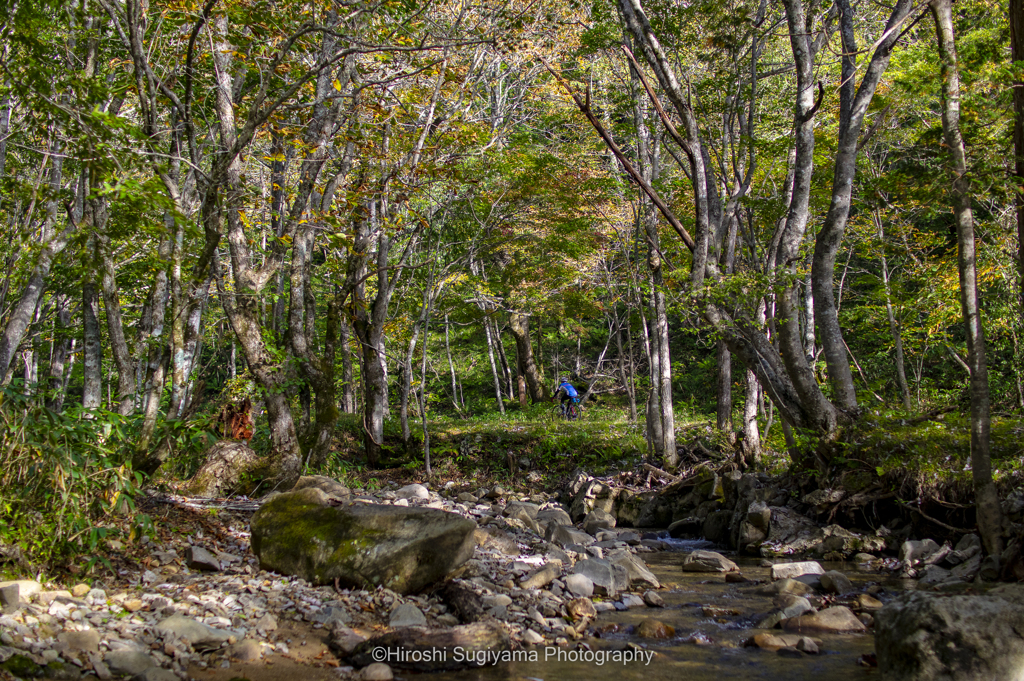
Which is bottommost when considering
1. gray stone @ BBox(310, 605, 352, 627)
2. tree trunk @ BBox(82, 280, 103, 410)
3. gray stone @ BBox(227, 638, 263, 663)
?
gray stone @ BBox(310, 605, 352, 627)

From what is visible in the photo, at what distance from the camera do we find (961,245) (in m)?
5.66

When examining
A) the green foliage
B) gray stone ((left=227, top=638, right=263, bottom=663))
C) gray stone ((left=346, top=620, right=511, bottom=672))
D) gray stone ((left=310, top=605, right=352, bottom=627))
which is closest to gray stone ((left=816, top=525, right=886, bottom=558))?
gray stone ((left=346, top=620, right=511, bottom=672))

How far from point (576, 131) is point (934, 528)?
10097mm

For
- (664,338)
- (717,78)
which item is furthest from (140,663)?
(717,78)

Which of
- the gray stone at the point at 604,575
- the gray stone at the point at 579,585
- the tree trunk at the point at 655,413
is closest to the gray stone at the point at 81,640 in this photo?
the gray stone at the point at 579,585

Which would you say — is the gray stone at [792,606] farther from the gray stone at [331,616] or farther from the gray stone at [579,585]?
the gray stone at [331,616]

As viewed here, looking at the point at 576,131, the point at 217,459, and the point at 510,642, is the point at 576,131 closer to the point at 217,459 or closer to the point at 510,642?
the point at 217,459

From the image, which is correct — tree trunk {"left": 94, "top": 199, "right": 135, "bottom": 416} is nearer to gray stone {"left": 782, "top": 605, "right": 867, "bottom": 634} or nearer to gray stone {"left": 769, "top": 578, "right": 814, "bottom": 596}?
gray stone {"left": 782, "top": 605, "right": 867, "bottom": 634}

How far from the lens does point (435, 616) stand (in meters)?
4.72

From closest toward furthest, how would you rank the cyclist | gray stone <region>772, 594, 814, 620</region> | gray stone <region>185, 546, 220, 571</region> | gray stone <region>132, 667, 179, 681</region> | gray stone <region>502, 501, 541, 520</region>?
gray stone <region>132, 667, 179, 681</region> → gray stone <region>185, 546, 220, 571</region> → gray stone <region>772, 594, 814, 620</region> → gray stone <region>502, 501, 541, 520</region> → the cyclist

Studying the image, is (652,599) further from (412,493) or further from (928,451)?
(412,493)

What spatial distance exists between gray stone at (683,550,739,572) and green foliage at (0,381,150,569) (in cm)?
573

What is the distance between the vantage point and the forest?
222 inches

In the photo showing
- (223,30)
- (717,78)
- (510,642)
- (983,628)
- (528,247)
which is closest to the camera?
(983,628)
